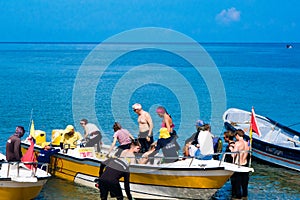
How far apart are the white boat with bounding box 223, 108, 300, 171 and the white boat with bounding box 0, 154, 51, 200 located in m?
8.48

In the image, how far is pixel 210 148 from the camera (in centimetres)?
1312

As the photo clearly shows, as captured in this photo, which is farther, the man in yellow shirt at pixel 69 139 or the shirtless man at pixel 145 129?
the man in yellow shirt at pixel 69 139

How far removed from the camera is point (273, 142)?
60.9ft

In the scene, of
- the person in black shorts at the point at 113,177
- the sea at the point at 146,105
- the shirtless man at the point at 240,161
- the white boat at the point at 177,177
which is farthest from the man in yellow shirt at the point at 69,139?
the shirtless man at the point at 240,161

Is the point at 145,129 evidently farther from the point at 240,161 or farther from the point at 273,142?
the point at 273,142

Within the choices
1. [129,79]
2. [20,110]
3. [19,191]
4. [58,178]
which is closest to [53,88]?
[129,79]

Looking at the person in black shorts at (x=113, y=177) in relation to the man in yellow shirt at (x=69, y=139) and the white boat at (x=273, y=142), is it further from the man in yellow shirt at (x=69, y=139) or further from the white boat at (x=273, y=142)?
the white boat at (x=273, y=142)

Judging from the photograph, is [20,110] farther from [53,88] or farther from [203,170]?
[203,170]

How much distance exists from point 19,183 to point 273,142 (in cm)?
1019

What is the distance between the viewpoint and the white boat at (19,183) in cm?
1137

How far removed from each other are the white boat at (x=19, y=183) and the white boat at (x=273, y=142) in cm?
848

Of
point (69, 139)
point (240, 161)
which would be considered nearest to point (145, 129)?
point (69, 139)

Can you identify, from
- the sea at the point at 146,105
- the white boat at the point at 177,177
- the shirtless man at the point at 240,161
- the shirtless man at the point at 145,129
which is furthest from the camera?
the sea at the point at 146,105

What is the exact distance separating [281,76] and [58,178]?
2478 inches
